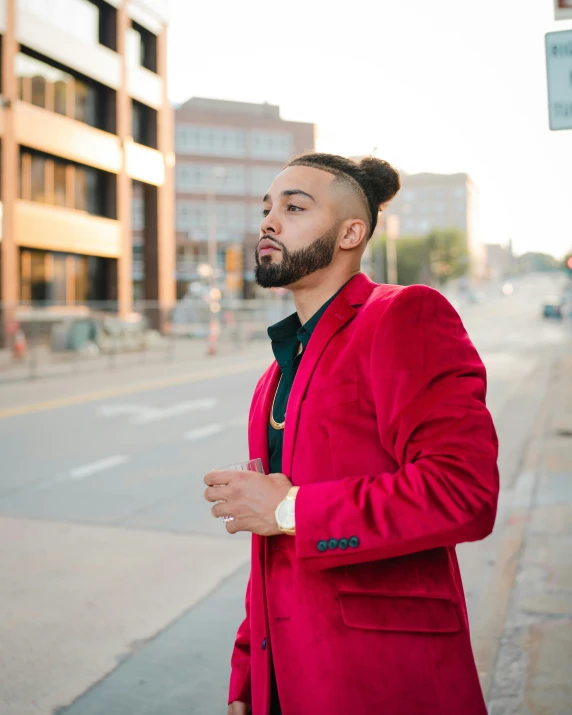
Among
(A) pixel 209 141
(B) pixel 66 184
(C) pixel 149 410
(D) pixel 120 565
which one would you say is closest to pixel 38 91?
(B) pixel 66 184

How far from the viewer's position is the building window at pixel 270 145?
270ft

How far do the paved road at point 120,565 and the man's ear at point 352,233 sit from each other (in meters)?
2.47

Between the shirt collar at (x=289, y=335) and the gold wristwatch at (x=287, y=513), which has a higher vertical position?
the shirt collar at (x=289, y=335)

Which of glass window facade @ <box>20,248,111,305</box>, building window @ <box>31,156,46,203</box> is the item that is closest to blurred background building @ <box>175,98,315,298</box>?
glass window facade @ <box>20,248,111,305</box>

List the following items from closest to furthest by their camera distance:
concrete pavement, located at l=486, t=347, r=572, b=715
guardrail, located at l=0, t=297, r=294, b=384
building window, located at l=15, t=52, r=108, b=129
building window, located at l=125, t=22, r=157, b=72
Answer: concrete pavement, located at l=486, t=347, r=572, b=715, guardrail, located at l=0, t=297, r=294, b=384, building window, located at l=15, t=52, r=108, b=129, building window, located at l=125, t=22, r=157, b=72

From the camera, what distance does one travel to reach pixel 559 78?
4.27 meters

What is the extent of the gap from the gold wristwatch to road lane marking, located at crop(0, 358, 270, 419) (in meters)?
11.7

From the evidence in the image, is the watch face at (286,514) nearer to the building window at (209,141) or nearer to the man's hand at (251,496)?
the man's hand at (251,496)

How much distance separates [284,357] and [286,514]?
47 centimetres

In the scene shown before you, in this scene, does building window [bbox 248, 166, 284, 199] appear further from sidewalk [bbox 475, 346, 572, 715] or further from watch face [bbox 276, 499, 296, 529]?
watch face [bbox 276, 499, 296, 529]

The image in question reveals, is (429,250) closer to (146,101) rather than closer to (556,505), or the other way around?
(146,101)

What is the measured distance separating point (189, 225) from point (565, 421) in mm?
71365

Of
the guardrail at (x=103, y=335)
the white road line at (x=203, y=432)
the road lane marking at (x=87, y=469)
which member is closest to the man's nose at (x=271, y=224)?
the road lane marking at (x=87, y=469)

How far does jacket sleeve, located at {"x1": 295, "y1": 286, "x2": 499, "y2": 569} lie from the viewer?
159cm
